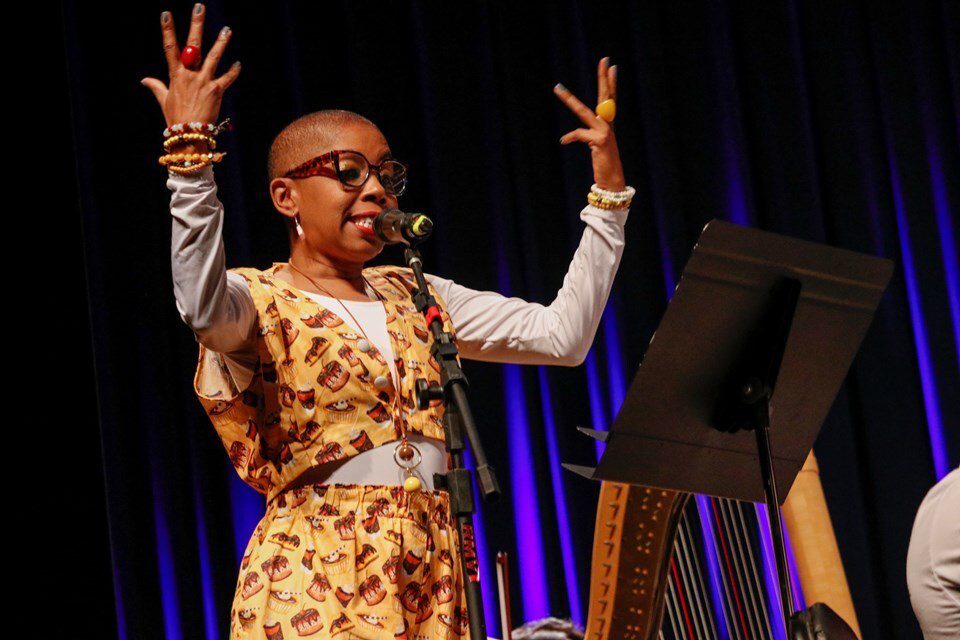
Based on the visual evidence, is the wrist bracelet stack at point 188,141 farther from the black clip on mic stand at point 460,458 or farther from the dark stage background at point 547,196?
the dark stage background at point 547,196

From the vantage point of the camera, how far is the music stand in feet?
5.61

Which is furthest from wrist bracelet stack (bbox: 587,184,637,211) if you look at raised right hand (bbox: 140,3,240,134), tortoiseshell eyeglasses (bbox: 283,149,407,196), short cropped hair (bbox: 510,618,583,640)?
short cropped hair (bbox: 510,618,583,640)

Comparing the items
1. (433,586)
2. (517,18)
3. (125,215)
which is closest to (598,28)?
(517,18)

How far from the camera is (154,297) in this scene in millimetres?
3275

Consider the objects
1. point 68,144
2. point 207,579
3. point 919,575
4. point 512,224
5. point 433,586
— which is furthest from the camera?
point 512,224

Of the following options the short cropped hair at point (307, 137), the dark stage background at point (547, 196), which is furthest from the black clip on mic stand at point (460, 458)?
the dark stage background at point (547, 196)

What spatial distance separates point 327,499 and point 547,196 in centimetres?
227

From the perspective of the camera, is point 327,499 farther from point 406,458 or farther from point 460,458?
point 460,458

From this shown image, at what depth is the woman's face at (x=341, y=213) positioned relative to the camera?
192 centimetres

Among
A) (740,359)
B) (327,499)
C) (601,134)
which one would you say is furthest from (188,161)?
(740,359)

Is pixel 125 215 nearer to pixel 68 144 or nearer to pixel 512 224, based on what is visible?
pixel 68 144

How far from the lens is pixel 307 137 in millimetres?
2027

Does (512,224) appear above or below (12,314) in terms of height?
above

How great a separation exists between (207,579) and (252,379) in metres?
1.65
